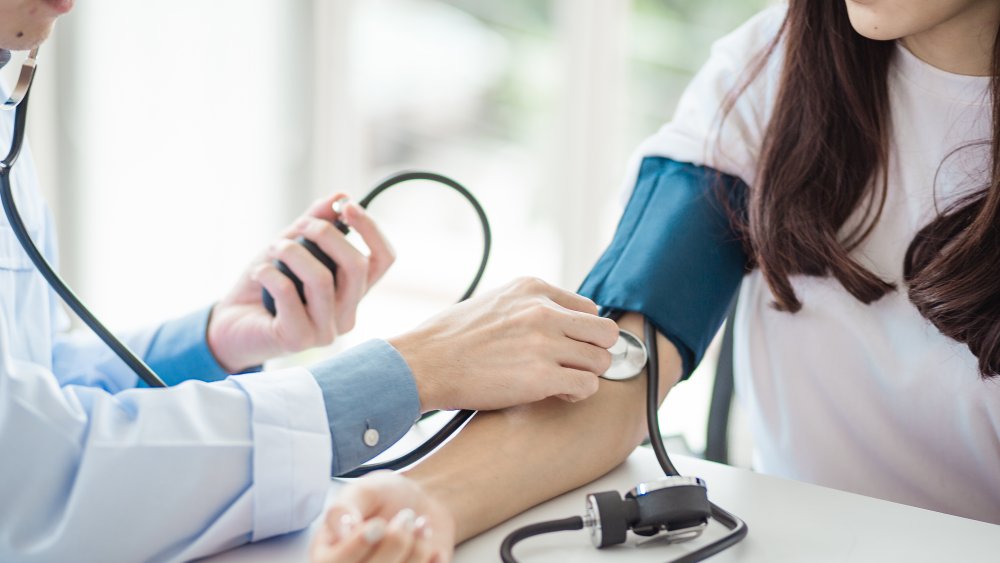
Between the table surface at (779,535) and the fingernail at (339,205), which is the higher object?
the fingernail at (339,205)

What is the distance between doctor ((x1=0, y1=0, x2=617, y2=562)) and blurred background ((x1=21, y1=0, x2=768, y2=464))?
1571mm

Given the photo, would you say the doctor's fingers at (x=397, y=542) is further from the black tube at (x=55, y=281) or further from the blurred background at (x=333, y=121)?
the blurred background at (x=333, y=121)

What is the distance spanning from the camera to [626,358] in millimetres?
892

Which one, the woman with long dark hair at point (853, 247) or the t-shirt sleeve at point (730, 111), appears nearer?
the woman with long dark hair at point (853, 247)

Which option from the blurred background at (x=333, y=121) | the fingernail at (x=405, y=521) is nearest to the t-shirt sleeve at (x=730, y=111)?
the fingernail at (x=405, y=521)

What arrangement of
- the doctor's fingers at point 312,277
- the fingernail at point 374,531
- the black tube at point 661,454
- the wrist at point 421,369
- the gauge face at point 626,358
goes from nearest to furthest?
the fingernail at point 374,531 < the black tube at point 661,454 < the wrist at point 421,369 < the gauge face at point 626,358 < the doctor's fingers at point 312,277

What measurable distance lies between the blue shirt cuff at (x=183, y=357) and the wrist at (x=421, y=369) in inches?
16.6

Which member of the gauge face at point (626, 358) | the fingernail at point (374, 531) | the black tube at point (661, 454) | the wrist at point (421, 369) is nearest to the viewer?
the fingernail at point (374, 531)

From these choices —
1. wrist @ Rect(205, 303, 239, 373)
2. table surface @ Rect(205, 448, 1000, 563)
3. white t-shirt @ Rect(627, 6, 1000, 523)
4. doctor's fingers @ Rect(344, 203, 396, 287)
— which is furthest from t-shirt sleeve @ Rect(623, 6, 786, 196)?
wrist @ Rect(205, 303, 239, 373)

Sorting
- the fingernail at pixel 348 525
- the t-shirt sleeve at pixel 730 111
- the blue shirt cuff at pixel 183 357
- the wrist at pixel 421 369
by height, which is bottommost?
the blue shirt cuff at pixel 183 357

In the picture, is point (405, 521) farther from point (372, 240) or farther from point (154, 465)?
point (372, 240)

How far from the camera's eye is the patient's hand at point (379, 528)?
537mm

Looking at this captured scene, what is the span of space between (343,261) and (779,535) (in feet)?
1.81

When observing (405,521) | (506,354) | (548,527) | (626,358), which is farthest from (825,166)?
(405,521)
